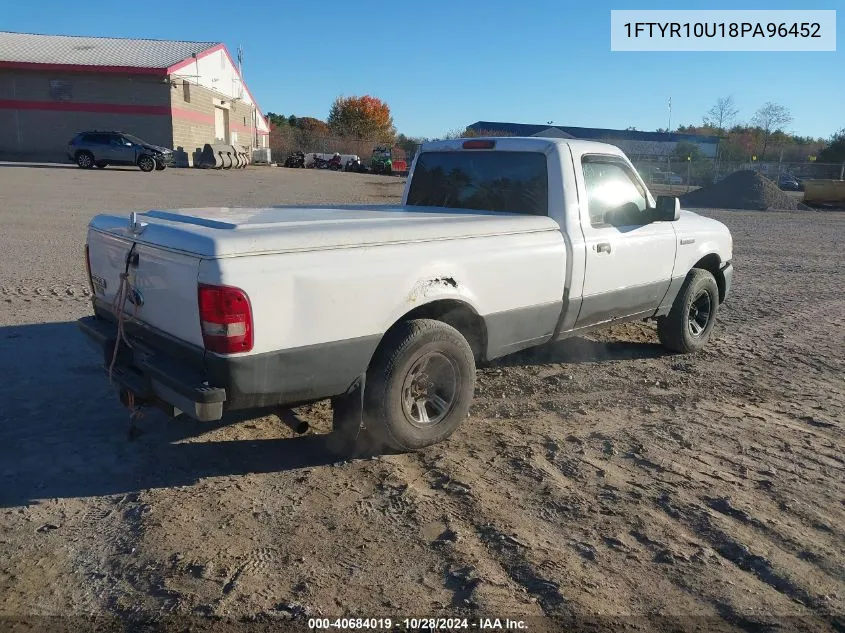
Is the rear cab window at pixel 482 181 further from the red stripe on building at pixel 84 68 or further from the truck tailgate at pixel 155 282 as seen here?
the red stripe on building at pixel 84 68

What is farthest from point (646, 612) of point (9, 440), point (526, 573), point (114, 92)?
point (114, 92)

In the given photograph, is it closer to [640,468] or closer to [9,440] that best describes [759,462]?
[640,468]

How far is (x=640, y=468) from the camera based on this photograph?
4.20m

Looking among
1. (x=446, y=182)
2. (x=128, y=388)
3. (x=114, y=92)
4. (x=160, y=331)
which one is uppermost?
(x=114, y=92)

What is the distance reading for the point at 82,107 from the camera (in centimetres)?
3984

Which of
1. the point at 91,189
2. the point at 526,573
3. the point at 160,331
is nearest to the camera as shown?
the point at 526,573

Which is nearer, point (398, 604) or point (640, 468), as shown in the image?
point (398, 604)

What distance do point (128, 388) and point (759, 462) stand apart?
380cm

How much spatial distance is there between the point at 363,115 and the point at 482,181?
295 ft

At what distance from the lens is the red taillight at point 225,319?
3.29 metres

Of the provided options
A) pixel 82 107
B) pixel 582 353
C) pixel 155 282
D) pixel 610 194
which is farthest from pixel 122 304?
pixel 82 107

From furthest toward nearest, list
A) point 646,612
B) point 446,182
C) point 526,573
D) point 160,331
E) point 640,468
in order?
point 446,182, point 640,468, point 160,331, point 526,573, point 646,612

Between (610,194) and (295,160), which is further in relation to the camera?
(295,160)

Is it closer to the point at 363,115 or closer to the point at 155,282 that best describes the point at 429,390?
the point at 155,282
